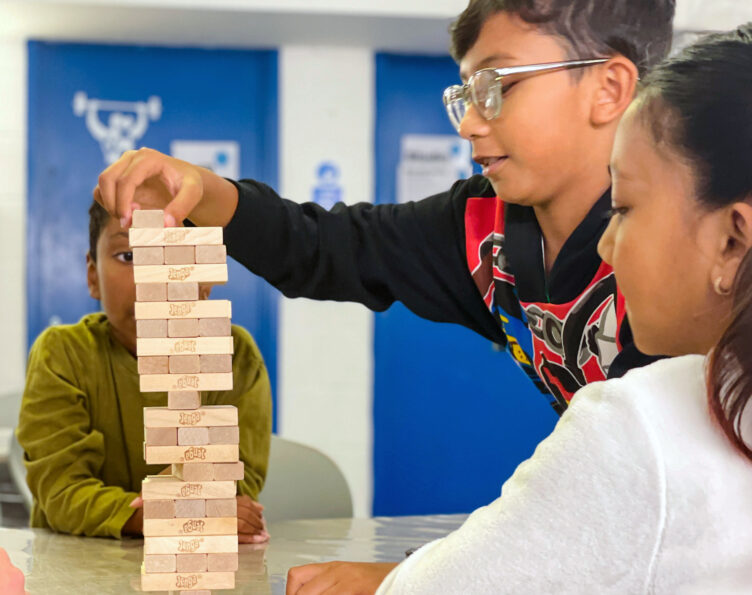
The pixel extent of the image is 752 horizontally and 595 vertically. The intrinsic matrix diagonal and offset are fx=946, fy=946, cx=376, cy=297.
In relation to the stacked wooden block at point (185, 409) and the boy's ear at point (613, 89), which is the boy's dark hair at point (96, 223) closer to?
the stacked wooden block at point (185, 409)

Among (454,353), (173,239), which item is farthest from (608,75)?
(454,353)

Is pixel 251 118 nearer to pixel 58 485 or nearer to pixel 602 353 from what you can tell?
pixel 58 485

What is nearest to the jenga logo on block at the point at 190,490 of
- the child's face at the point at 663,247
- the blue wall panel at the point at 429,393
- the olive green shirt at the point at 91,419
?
the child's face at the point at 663,247

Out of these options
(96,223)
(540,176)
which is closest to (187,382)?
(540,176)

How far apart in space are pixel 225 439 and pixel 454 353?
333cm

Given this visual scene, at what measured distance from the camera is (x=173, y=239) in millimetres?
1027

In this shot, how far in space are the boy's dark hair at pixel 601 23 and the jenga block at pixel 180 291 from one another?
635mm

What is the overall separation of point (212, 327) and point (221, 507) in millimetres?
198

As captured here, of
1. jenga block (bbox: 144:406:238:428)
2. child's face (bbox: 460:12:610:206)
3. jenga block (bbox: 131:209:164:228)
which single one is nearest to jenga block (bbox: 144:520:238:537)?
jenga block (bbox: 144:406:238:428)

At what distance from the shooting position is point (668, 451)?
724 mm

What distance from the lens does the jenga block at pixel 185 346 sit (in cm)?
103

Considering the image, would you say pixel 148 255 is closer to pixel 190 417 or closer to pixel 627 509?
pixel 190 417

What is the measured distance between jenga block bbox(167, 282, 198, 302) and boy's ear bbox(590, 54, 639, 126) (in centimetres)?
65

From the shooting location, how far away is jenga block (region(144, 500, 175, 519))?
3.40ft
